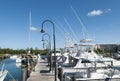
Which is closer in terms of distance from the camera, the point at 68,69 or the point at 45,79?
the point at 45,79

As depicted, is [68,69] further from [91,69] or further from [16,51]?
[16,51]

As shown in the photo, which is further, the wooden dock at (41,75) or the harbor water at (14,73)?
the harbor water at (14,73)

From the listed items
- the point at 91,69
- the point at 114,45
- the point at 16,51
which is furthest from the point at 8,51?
the point at 91,69

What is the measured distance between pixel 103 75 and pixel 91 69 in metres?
1.54

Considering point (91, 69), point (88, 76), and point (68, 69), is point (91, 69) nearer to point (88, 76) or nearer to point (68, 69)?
point (88, 76)

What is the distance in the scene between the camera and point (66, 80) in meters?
24.4

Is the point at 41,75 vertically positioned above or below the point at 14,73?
above

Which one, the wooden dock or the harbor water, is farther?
the harbor water

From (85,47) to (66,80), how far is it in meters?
14.8

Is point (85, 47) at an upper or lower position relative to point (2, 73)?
upper

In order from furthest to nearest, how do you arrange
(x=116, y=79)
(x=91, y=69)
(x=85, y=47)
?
(x=85, y=47) < (x=91, y=69) < (x=116, y=79)

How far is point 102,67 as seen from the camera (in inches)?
1137

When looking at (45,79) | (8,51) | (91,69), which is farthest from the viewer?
(8,51)

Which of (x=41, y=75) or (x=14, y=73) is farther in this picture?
(x=14, y=73)
